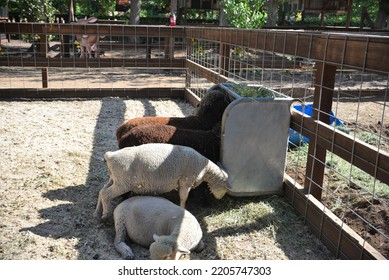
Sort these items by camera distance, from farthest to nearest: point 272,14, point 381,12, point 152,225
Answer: point 381,12
point 272,14
point 152,225

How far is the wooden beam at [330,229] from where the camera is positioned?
3.16 m

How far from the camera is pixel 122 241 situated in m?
3.51

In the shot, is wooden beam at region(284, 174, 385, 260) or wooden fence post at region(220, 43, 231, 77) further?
wooden fence post at region(220, 43, 231, 77)

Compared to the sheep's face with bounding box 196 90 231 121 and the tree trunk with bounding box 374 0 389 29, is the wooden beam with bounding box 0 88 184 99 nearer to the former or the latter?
the sheep's face with bounding box 196 90 231 121

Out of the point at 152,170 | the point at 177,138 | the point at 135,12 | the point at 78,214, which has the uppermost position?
the point at 135,12

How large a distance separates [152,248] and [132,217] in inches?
19.4

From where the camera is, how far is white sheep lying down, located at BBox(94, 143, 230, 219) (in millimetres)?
3771

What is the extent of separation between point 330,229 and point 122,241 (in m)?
1.66

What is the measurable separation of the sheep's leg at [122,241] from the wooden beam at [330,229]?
5.16 feet

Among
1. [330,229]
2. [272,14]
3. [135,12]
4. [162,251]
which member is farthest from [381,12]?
[162,251]

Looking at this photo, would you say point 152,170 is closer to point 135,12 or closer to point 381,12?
point 135,12

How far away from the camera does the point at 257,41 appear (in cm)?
517

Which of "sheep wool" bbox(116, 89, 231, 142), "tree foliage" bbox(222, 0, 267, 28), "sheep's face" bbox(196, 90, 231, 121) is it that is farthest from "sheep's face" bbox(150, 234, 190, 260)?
"tree foliage" bbox(222, 0, 267, 28)

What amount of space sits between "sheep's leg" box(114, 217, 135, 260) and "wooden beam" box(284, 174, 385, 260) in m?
1.57
